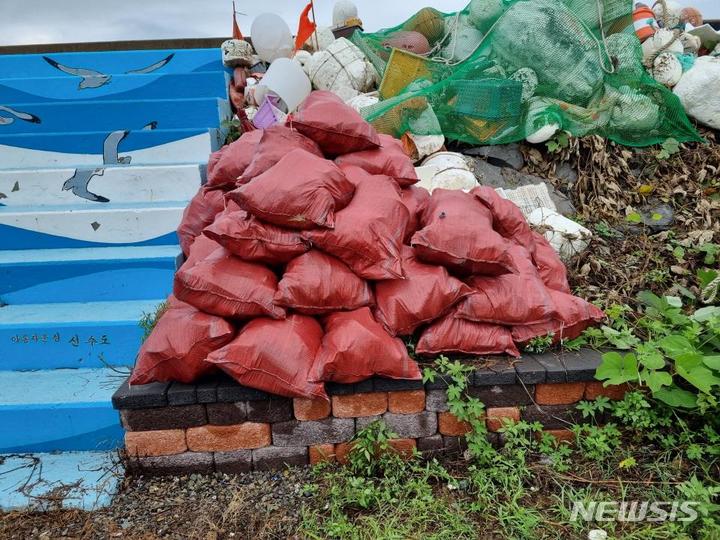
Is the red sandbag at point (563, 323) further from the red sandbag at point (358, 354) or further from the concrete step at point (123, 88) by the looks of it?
the concrete step at point (123, 88)

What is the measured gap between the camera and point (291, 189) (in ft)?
6.43

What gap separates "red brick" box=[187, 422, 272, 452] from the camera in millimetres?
1996

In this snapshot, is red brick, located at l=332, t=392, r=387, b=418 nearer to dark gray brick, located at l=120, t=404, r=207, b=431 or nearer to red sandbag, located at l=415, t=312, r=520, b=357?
red sandbag, located at l=415, t=312, r=520, b=357

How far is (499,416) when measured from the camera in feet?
6.74

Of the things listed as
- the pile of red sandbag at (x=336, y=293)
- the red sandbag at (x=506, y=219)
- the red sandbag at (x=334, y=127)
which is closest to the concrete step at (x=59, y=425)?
the pile of red sandbag at (x=336, y=293)

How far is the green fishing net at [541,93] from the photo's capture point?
3.60 meters

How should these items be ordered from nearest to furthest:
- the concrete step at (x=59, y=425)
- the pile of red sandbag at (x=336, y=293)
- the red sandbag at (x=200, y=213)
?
the pile of red sandbag at (x=336, y=293) < the concrete step at (x=59, y=425) < the red sandbag at (x=200, y=213)

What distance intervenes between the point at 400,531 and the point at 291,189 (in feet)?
4.47

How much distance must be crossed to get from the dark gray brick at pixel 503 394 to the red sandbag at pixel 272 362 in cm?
67

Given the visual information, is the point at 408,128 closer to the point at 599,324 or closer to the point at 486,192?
the point at 486,192

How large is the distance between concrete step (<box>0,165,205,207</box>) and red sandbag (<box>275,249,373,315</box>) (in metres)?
2.03

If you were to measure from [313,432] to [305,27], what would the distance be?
5.03 m

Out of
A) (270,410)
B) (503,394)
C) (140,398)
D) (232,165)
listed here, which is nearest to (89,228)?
(232,165)

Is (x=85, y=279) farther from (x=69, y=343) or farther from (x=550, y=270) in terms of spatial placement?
(x=550, y=270)
